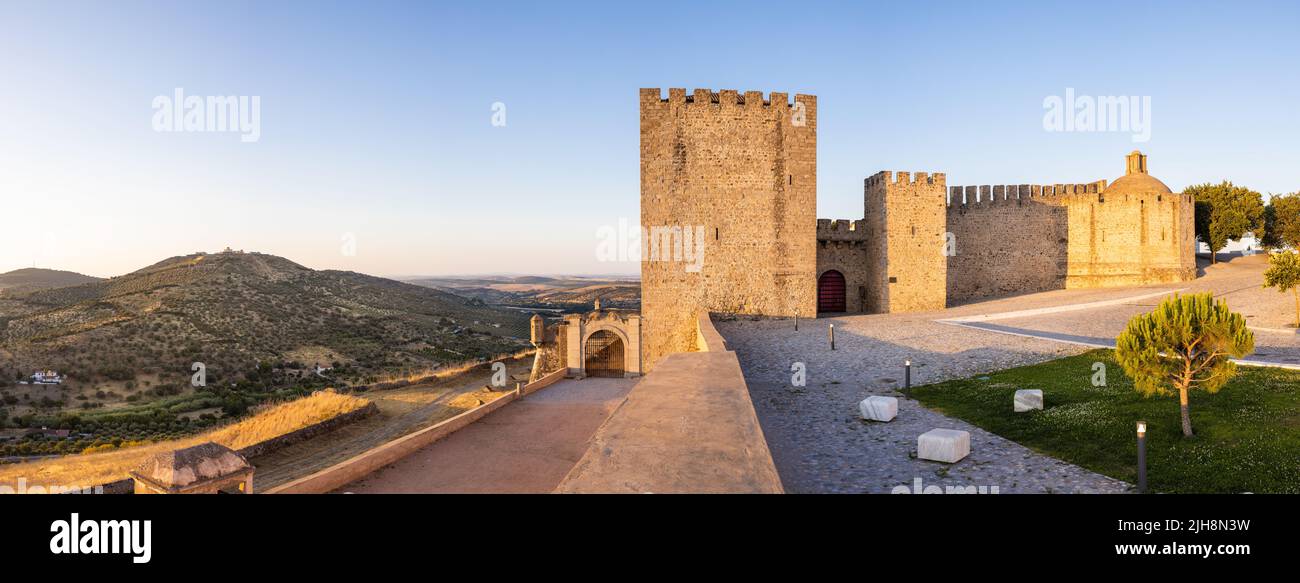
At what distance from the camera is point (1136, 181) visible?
3259 centimetres

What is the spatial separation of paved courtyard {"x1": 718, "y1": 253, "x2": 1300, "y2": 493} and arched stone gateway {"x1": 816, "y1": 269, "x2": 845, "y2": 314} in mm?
3374

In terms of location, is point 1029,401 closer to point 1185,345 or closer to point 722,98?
point 1185,345

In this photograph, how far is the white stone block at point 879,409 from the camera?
9.32 m

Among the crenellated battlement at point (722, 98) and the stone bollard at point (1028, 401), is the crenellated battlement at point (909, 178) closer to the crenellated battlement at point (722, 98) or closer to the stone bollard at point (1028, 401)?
the crenellated battlement at point (722, 98)

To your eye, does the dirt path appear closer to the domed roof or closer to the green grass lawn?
the green grass lawn

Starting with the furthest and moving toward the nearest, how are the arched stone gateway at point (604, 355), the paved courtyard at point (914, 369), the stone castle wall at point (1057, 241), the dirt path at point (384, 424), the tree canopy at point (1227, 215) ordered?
the tree canopy at point (1227, 215) → the stone castle wall at point (1057, 241) → the arched stone gateway at point (604, 355) → the dirt path at point (384, 424) → the paved courtyard at point (914, 369)

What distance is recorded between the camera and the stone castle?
21.1 meters

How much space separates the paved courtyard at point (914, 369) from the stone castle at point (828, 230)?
1.89m

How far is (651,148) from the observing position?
21.2 meters

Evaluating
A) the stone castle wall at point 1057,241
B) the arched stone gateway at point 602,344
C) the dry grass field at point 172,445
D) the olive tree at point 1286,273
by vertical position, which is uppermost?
the stone castle wall at point 1057,241

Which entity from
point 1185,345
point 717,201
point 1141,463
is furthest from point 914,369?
point 717,201

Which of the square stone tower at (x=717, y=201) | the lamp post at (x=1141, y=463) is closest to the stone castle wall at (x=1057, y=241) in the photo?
the square stone tower at (x=717, y=201)
